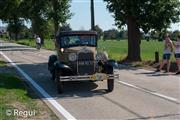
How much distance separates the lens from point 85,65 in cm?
1443

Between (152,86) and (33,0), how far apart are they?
51388mm

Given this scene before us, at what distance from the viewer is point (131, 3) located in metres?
26.7

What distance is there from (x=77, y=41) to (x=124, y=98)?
12.4 ft

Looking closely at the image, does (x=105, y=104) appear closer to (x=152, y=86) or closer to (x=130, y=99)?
(x=130, y=99)

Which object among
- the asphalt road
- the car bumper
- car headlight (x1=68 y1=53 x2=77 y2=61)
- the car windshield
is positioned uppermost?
the car windshield

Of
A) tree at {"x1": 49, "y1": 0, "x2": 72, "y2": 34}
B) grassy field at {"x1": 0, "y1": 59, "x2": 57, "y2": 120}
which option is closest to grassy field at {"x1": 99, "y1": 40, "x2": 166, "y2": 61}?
grassy field at {"x1": 0, "y1": 59, "x2": 57, "y2": 120}

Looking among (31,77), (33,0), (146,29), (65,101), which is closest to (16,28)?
(33,0)

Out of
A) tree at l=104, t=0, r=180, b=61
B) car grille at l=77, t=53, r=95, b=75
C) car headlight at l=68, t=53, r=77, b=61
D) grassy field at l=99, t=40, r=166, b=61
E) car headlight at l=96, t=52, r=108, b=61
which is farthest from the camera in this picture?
grassy field at l=99, t=40, r=166, b=61

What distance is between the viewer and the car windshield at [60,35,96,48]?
15797 millimetres

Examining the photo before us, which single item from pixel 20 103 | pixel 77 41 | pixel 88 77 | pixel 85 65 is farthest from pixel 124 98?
pixel 77 41

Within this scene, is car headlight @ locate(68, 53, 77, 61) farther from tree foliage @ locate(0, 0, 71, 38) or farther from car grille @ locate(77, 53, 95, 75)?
tree foliage @ locate(0, 0, 71, 38)

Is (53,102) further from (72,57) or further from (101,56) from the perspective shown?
(101,56)

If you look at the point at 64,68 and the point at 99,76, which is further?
the point at 64,68

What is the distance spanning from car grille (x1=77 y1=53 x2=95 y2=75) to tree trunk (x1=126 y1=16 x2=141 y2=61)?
13.7 metres
